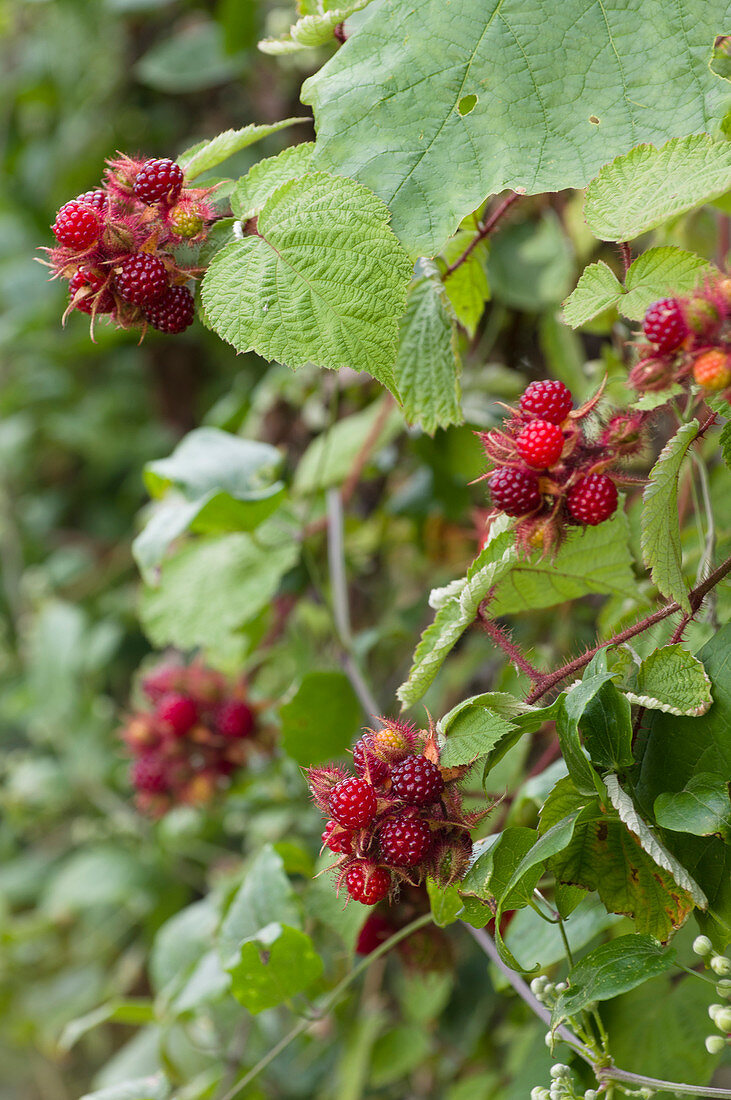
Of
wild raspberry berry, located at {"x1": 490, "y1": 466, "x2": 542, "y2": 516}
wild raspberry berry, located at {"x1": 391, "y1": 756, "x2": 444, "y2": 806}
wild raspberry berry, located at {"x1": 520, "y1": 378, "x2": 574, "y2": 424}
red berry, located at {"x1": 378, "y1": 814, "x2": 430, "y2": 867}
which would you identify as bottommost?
red berry, located at {"x1": 378, "y1": 814, "x2": 430, "y2": 867}

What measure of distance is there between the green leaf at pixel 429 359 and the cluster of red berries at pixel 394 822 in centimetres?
30

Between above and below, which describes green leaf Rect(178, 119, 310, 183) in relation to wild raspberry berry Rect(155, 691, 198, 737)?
above

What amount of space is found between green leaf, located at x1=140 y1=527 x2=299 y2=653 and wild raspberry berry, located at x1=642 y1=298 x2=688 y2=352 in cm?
78

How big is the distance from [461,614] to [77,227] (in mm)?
359

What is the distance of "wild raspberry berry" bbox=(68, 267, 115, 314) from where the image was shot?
0.63 metres

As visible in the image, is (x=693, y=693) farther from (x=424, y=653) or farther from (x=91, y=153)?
(x=91, y=153)

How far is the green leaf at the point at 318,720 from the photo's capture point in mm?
1104

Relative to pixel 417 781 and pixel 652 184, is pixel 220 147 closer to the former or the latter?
pixel 652 184

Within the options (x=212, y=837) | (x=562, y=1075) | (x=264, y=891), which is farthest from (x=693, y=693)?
(x=212, y=837)

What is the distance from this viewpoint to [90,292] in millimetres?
633

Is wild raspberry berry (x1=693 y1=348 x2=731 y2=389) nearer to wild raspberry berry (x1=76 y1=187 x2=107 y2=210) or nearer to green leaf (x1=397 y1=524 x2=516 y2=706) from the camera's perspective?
green leaf (x1=397 y1=524 x2=516 y2=706)

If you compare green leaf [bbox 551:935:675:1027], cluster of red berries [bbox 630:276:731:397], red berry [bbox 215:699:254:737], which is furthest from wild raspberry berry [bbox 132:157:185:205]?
red berry [bbox 215:699:254:737]

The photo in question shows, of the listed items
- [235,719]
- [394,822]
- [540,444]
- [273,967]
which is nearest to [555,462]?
[540,444]

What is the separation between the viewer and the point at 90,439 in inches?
92.5
